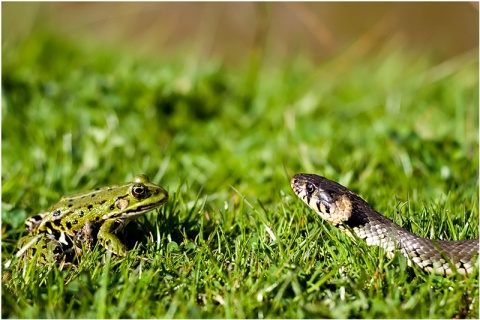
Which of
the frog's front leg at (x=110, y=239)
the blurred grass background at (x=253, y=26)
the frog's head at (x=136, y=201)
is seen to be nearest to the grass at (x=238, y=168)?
the frog's front leg at (x=110, y=239)

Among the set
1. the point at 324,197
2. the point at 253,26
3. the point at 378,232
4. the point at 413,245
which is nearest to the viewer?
the point at 413,245

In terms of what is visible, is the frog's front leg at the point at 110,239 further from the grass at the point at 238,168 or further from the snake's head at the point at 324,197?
the snake's head at the point at 324,197

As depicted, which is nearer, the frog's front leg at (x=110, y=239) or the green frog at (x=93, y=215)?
the frog's front leg at (x=110, y=239)

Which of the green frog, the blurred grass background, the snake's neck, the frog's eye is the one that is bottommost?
the snake's neck

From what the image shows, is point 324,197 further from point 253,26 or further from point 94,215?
point 253,26

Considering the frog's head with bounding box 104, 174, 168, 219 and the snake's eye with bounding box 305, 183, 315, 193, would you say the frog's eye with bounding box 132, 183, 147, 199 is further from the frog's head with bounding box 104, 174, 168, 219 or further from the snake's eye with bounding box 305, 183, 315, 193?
the snake's eye with bounding box 305, 183, 315, 193

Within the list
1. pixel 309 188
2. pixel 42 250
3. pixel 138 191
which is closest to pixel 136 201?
pixel 138 191

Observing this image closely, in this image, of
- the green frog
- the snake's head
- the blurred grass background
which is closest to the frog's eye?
the green frog
